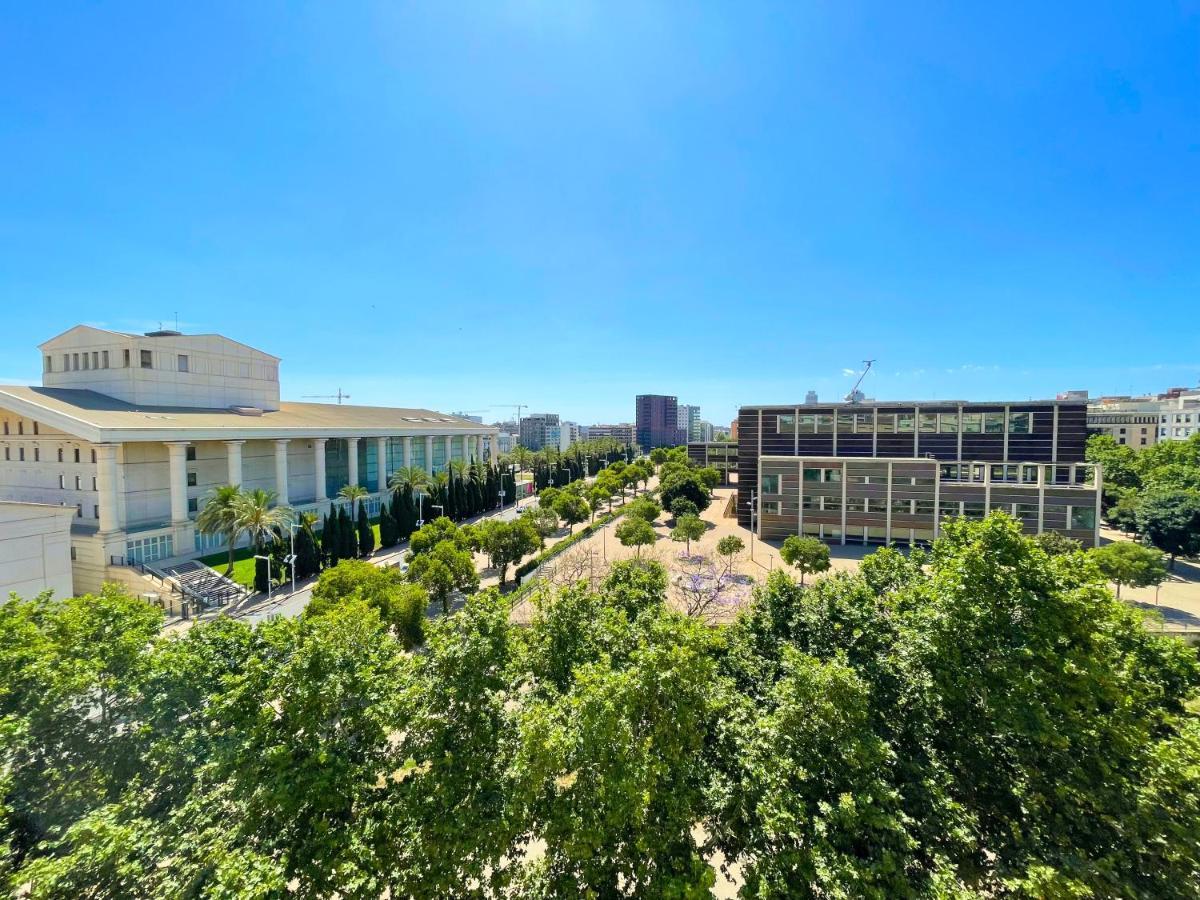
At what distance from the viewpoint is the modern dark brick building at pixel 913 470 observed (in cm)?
3359

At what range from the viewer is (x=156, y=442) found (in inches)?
1198

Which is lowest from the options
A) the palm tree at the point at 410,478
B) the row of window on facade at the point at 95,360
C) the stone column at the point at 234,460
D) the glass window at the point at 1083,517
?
the glass window at the point at 1083,517

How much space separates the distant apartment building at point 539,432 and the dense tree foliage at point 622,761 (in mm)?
163950

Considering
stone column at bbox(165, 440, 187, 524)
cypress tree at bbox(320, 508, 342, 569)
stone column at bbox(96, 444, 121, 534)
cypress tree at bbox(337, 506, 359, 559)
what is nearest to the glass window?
cypress tree at bbox(337, 506, 359, 559)

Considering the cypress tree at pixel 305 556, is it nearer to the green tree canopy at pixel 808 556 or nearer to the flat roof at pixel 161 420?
the flat roof at pixel 161 420

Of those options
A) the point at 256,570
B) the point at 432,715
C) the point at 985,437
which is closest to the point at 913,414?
the point at 985,437

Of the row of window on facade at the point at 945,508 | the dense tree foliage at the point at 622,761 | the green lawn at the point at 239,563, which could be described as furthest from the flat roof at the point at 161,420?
the row of window on facade at the point at 945,508

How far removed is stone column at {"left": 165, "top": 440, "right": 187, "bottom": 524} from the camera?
29.5 meters

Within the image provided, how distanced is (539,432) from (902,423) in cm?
14141

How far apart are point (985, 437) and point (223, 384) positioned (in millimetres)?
65612

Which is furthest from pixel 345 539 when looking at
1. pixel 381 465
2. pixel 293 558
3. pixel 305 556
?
pixel 381 465

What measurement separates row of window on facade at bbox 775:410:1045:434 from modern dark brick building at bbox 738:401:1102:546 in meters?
0.08

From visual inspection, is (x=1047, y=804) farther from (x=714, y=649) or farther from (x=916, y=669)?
(x=714, y=649)

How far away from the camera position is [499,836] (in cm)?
771
